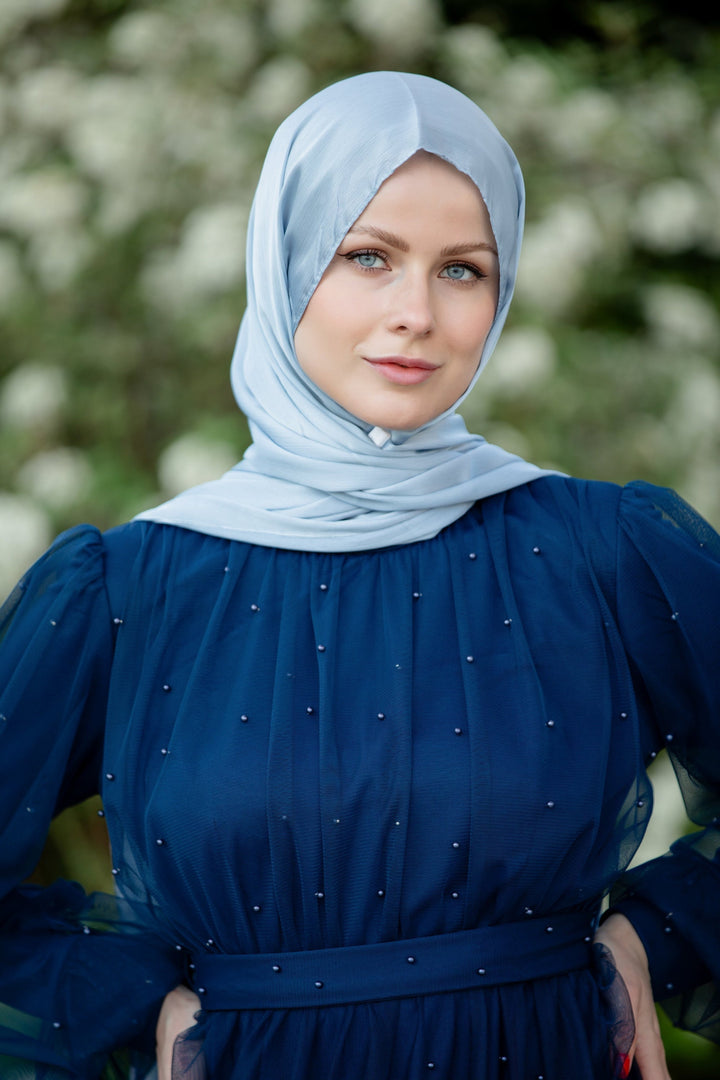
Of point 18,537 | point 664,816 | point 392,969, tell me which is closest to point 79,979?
point 392,969

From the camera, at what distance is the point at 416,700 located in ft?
3.70

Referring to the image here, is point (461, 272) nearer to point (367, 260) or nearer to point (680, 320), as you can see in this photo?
point (367, 260)

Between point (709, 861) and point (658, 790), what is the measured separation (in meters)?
1.34

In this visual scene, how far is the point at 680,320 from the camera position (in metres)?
2.85

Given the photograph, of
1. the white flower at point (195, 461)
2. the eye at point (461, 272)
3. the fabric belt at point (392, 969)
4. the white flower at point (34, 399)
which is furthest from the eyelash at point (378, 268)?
the white flower at point (34, 399)

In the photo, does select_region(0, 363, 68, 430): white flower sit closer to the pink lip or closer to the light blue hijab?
the light blue hijab

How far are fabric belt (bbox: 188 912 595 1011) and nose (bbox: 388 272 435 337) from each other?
1.84 ft

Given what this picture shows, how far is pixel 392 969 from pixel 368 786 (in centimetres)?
17

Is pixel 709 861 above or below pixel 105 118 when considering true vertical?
below

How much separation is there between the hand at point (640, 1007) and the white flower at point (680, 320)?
1967 mm

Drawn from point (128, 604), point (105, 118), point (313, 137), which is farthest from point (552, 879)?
point (105, 118)

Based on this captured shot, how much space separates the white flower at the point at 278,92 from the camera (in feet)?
8.87

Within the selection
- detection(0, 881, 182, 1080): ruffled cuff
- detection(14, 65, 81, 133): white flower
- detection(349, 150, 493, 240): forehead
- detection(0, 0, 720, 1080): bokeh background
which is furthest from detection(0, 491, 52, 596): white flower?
detection(349, 150, 493, 240): forehead

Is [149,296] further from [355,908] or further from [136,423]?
[355,908]
